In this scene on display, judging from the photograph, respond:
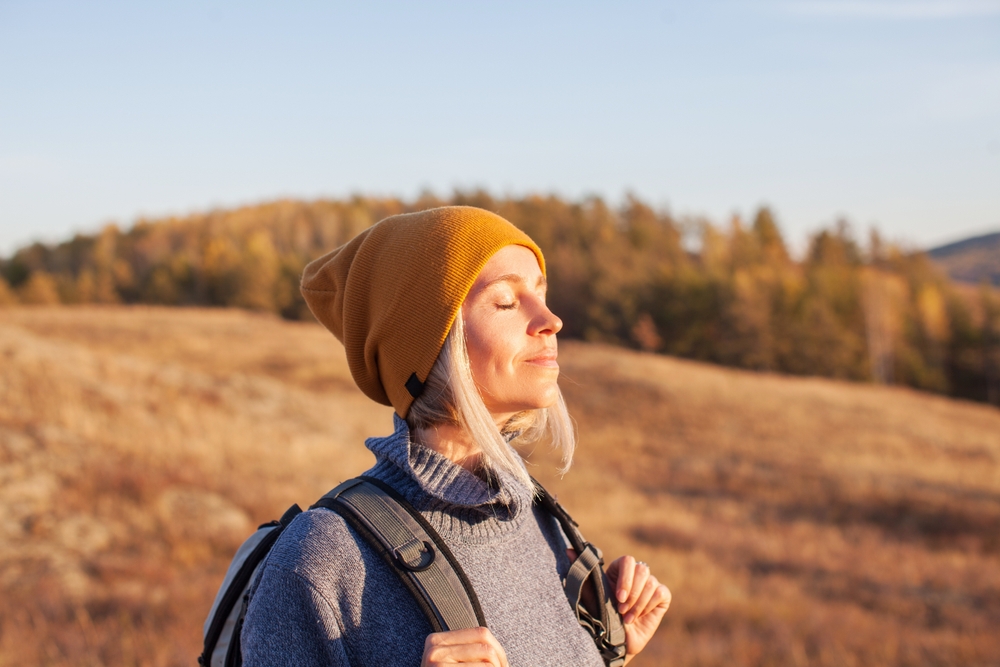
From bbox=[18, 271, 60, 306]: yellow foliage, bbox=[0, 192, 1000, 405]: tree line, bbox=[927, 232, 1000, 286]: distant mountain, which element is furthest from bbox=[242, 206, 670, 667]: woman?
bbox=[927, 232, 1000, 286]: distant mountain

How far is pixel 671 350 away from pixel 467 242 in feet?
171

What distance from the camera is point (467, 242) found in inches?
68.9

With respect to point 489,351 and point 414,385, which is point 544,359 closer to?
point 489,351

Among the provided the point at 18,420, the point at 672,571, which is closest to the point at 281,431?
the point at 18,420

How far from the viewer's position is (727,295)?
165 ft

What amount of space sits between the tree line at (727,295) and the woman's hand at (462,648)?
4906 cm

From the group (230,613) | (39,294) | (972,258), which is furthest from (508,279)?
(972,258)

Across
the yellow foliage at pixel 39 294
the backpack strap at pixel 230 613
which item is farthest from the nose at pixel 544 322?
the yellow foliage at pixel 39 294

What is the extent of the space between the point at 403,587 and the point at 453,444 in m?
0.44

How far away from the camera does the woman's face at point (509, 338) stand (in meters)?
1.78

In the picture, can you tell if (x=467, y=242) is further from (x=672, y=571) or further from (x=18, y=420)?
(x=18, y=420)

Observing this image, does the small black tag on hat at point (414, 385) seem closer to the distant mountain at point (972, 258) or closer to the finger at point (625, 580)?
the finger at point (625, 580)

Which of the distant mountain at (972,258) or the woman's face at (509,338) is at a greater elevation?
the woman's face at (509,338)

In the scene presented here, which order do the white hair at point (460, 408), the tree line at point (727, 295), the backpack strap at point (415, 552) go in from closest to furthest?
the backpack strap at point (415, 552), the white hair at point (460, 408), the tree line at point (727, 295)
